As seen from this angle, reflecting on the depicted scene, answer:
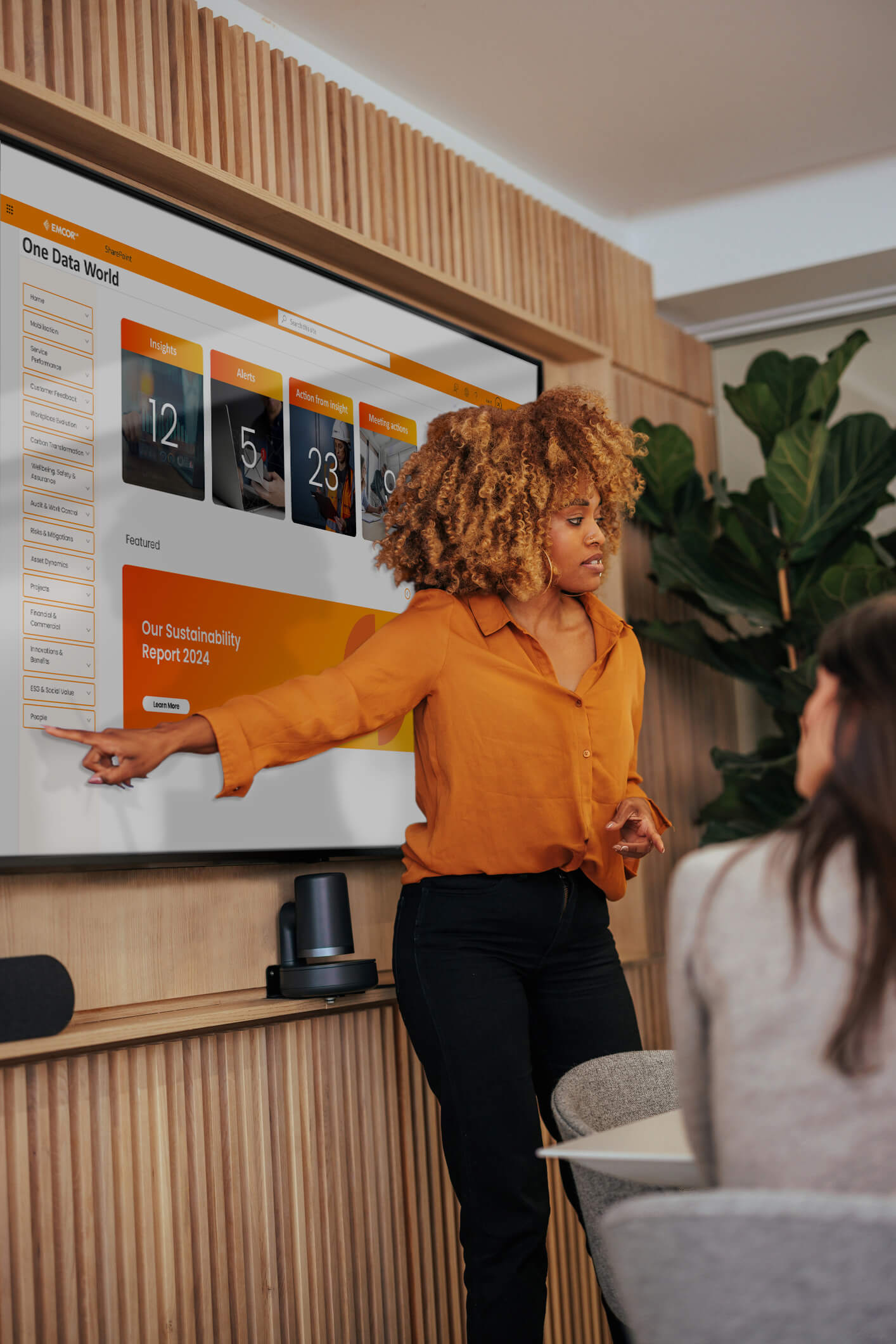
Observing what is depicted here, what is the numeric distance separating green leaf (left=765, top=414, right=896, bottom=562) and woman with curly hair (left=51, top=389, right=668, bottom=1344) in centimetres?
137

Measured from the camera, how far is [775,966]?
1.00 m

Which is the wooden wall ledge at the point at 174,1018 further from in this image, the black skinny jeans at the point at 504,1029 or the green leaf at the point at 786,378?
the green leaf at the point at 786,378

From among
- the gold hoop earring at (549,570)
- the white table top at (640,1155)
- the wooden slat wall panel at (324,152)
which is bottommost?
the white table top at (640,1155)

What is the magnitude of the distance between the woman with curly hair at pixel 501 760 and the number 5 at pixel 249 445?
1.17ft

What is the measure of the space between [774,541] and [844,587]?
32cm

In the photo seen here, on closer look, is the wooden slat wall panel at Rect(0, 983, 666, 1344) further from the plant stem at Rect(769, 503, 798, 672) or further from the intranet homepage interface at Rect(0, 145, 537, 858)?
the plant stem at Rect(769, 503, 798, 672)

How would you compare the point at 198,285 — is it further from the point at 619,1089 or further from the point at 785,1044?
the point at 785,1044

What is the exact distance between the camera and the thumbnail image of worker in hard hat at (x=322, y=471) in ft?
8.77

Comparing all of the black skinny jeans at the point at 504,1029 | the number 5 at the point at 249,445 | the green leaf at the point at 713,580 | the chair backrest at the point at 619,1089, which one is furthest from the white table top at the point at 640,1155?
the green leaf at the point at 713,580

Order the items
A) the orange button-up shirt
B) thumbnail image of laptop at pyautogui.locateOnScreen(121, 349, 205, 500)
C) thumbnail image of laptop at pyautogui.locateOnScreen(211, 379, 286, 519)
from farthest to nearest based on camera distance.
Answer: thumbnail image of laptop at pyautogui.locateOnScreen(211, 379, 286, 519) → thumbnail image of laptop at pyautogui.locateOnScreen(121, 349, 205, 500) → the orange button-up shirt

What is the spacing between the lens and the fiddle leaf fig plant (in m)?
3.64

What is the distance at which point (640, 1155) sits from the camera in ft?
3.89

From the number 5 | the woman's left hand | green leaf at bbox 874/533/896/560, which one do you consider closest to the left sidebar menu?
the number 5

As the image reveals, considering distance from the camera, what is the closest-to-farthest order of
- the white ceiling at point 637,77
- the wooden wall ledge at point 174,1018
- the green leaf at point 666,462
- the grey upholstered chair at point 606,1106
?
the grey upholstered chair at point 606,1106 < the wooden wall ledge at point 174,1018 < the white ceiling at point 637,77 < the green leaf at point 666,462
